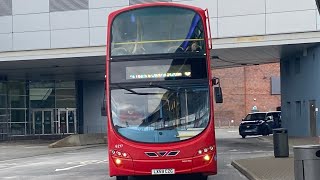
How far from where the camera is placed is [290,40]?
102 feet

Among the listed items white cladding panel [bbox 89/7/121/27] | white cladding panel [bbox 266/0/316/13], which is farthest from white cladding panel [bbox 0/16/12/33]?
white cladding panel [bbox 266/0/316/13]

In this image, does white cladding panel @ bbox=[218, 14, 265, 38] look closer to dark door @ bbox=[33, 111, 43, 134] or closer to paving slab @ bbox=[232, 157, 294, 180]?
paving slab @ bbox=[232, 157, 294, 180]

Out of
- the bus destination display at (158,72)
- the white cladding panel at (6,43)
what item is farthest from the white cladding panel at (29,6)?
the bus destination display at (158,72)

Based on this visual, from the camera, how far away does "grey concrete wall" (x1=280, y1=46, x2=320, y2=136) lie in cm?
3191

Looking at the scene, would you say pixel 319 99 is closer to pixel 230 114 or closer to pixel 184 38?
pixel 184 38

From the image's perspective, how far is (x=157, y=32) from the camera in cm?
1362

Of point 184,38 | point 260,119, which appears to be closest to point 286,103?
point 260,119

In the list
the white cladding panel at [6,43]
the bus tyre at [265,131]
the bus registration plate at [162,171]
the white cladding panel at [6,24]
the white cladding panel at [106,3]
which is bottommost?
→ the bus tyre at [265,131]

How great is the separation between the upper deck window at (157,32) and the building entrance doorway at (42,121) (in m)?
39.1

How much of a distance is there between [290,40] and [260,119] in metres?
10.9

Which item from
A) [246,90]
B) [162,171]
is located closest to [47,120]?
[246,90]

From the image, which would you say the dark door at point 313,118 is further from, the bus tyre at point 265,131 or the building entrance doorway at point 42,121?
the building entrance doorway at point 42,121

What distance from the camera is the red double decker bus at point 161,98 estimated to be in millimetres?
12859

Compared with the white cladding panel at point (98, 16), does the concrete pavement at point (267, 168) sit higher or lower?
lower
